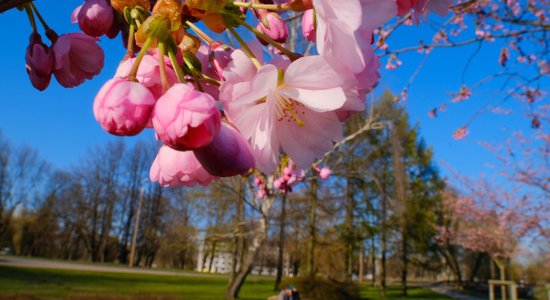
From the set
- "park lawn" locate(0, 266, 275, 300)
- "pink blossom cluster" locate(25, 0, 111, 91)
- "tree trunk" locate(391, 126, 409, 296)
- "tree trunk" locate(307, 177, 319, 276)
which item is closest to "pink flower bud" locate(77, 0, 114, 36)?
"pink blossom cluster" locate(25, 0, 111, 91)

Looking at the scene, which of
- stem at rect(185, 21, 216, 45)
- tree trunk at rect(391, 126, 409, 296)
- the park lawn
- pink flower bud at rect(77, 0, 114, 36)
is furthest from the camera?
tree trunk at rect(391, 126, 409, 296)

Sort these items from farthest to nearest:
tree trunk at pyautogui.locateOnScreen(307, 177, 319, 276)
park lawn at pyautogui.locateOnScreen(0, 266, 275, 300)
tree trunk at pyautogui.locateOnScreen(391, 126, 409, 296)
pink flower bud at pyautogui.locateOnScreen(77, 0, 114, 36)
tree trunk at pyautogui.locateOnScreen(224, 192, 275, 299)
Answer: tree trunk at pyautogui.locateOnScreen(391, 126, 409, 296) < tree trunk at pyautogui.locateOnScreen(307, 177, 319, 276) < tree trunk at pyautogui.locateOnScreen(224, 192, 275, 299) < park lawn at pyautogui.locateOnScreen(0, 266, 275, 300) < pink flower bud at pyautogui.locateOnScreen(77, 0, 114, 36)

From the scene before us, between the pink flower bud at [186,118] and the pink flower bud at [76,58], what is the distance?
1.15 ft

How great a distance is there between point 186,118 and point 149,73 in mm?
93

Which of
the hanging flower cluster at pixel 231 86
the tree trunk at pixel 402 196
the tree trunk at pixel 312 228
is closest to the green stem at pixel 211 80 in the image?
the hanging flower cluster at pixel 231 86

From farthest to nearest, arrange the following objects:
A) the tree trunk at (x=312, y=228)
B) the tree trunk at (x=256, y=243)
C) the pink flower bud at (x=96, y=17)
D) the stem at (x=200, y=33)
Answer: the tree trunk at (x=312, y=228) < the tree trunk at (x=256, y=243) < the pink flower bud at (x=96, y=17) < the stem at (x=200, y=33)

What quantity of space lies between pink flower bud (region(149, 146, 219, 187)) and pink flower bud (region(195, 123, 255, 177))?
50 millimetres

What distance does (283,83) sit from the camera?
0.49 meters

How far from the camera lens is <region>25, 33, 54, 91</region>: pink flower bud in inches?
25.7

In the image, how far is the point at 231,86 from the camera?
1.53ft

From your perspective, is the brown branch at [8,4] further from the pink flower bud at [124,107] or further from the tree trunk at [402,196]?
the tree trunk at [402,196]

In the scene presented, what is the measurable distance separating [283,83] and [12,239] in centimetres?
3829

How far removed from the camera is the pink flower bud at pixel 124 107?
38 cm

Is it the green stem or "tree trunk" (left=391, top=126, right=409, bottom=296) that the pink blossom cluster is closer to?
the green stem
